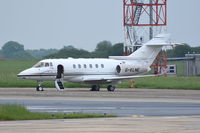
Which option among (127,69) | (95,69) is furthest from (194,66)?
(95,69)

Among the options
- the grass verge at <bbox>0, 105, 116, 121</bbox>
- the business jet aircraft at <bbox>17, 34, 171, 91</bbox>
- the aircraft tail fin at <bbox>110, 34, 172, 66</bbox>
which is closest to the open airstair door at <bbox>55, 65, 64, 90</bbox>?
the business jet aircraft at <bbox>17, 34, 171, 91</bbox>

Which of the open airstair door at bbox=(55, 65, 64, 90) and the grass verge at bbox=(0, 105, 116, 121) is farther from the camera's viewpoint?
the open airstair door at bbox=(55, 65, 64, 90)

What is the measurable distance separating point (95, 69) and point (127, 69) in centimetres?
260

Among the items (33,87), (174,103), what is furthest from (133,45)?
(174,103)

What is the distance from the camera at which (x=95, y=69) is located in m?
56.6

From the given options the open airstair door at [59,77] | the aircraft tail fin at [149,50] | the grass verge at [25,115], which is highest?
the aircraft tail fin at [149,50]

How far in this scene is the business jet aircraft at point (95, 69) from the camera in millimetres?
53969

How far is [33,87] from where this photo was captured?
60.6 metres

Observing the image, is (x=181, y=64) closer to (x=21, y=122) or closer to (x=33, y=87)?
(x=33, y=87)

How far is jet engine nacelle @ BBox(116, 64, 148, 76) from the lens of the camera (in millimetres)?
56969

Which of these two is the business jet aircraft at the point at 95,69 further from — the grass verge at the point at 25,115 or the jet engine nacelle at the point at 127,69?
Result: the grass verge at the point at 25,115

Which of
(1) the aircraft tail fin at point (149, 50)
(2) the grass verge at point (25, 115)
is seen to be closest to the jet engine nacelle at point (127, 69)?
(1) the aircraft tail fin at point (149, 50)

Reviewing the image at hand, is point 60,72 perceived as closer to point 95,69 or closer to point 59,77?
point 59,77

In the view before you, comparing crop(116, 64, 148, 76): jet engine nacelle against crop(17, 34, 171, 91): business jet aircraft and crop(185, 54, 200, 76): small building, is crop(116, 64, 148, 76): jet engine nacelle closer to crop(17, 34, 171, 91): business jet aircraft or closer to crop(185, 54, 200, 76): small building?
crop(17, 34, 171, 91): business jet aircraft
